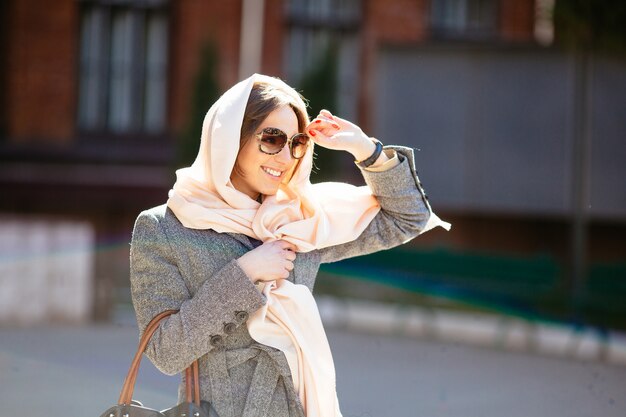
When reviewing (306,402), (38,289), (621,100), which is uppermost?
(621,100)

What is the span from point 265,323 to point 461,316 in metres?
8.19

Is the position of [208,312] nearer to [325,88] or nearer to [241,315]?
[241,315]

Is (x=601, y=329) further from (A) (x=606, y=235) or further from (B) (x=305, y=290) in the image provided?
(B) (x=305, y=290)

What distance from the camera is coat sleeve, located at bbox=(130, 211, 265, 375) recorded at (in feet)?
9.50

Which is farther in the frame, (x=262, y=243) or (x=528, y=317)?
(x=528, y=317)

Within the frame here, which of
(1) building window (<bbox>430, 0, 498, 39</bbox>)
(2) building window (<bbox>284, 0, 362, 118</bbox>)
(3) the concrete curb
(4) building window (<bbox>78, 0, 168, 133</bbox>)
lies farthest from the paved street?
(1) building window (<bbox>430, 0, 498, 39</bbox>)

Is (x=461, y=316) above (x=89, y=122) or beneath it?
beneath

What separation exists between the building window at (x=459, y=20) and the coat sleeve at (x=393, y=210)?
15906 mm

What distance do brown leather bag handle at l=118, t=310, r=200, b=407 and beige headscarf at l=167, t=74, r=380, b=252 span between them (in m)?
0.29

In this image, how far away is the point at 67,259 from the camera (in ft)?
43.2

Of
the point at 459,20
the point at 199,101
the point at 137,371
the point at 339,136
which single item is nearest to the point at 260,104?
the point at 339,136

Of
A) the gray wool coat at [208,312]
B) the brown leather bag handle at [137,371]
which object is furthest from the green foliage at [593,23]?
the brown leather bag handle at [137,371]

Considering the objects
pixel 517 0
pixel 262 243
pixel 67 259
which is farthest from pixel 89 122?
pixel 262 243

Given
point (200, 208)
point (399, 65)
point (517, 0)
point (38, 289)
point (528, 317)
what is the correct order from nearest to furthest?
point (200, 208), point (528, 317), point (38, 289), point (399, 65), point (517, 0)
